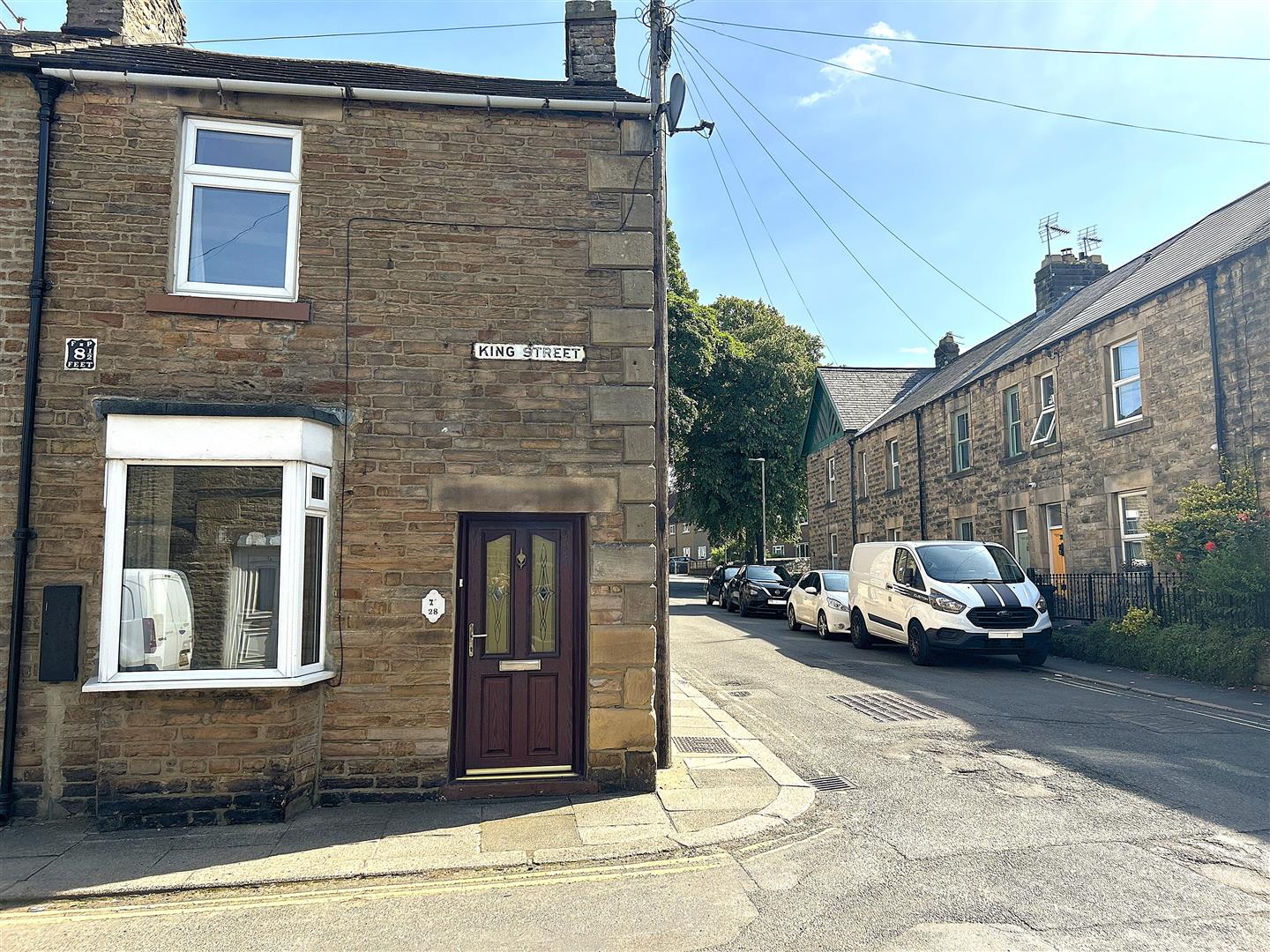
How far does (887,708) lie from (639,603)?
4509 mm

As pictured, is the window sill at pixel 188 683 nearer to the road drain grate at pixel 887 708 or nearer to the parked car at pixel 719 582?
the road drain grate at pixel 887 708

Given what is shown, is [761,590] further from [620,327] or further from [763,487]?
[620,327]

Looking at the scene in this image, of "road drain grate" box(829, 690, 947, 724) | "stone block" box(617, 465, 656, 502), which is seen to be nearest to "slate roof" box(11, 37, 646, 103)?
"stone block" box(617, 465, 656, 502)

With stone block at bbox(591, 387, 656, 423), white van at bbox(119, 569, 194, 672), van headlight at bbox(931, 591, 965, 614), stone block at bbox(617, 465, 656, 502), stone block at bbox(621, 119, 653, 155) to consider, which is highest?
stone block at bbox(621, 119, 653, 155)

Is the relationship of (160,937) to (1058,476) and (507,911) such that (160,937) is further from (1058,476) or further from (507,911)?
(1058,476)

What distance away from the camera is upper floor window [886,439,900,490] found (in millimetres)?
25675

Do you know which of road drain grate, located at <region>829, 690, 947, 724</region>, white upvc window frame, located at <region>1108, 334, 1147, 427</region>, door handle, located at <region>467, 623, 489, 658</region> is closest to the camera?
door handle, located at <region>467, 623, 489, 658</region>

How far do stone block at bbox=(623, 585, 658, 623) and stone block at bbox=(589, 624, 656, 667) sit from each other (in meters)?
0.07

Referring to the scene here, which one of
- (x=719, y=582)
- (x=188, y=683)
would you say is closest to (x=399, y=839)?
(x=188, y=683)

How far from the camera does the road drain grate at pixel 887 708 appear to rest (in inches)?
365

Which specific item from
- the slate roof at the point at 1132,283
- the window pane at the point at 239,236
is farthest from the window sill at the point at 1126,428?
the window pane at the point at 239,236

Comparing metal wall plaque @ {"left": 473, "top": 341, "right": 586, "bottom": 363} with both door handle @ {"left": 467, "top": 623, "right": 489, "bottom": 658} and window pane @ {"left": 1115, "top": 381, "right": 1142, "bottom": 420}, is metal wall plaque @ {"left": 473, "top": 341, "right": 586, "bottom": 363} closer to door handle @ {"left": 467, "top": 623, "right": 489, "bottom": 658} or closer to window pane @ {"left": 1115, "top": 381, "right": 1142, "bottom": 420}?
door handle @ {"left": 467, "top": 623, "right": 489, "bottom": 658}

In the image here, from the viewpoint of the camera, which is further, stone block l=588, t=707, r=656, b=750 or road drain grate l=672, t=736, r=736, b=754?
road drain grate l=672, t=736, r=736, b=754

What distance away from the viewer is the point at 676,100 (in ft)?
24.8
